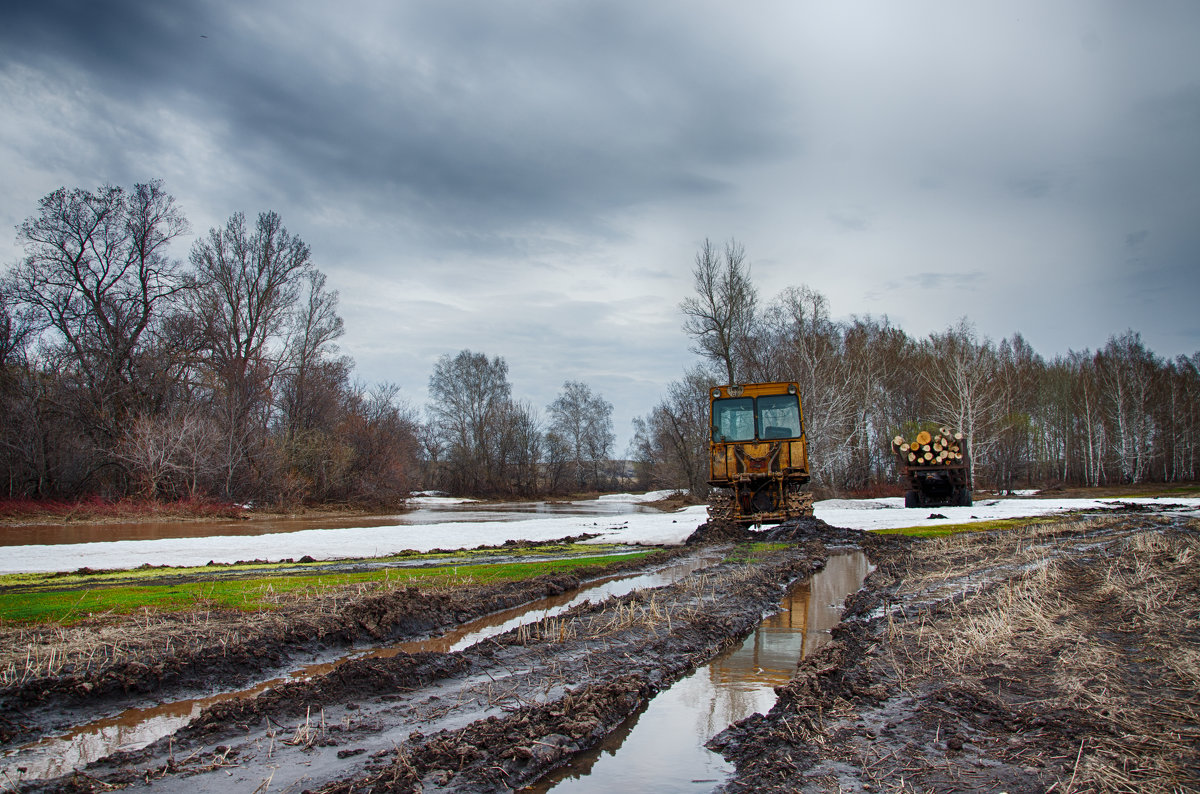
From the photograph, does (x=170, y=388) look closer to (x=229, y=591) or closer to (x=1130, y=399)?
(x=229, y=591)

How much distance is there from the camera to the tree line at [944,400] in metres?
40.6

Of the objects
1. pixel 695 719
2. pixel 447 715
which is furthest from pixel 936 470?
pixel 447 715

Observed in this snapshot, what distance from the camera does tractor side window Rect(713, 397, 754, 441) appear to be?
1841cm

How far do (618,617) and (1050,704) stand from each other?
3.79 metres

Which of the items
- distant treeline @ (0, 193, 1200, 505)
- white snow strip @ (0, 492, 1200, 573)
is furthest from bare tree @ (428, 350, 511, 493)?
white snow strip @ (0, 492, 1200, 573)

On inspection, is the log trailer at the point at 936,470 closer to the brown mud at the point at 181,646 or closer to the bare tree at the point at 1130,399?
the brown mud at the point at 181,646

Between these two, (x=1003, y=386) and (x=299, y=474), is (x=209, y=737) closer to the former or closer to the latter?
(x=299, y=474)

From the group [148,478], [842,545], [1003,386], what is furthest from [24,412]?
[1003,386]

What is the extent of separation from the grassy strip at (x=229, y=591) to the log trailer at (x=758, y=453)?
682 centimetres

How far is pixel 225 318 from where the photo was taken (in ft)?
135

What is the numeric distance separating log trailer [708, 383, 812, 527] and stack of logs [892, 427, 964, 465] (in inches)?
463

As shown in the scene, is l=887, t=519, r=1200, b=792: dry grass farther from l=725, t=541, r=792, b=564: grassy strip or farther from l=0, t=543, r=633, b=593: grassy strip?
l=0, t=543, r=633, b=593: grassy strip

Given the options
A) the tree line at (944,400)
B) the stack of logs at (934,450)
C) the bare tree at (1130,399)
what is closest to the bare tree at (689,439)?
the tree line at (944,400)

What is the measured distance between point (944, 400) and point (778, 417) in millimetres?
31479
